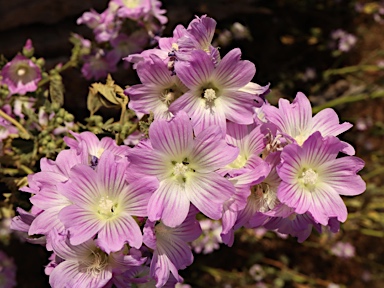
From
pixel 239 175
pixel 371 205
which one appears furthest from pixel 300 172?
pixel 371 205

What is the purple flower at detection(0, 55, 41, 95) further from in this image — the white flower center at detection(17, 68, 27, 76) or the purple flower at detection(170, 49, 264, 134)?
the purple flower at detection(170, 49, 264, 134)

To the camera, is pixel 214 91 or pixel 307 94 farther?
pixel 307 94

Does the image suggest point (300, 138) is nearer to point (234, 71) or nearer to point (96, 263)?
point (234, 71)

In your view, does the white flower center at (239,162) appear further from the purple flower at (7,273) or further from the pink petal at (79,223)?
the purple flower at (7,273)

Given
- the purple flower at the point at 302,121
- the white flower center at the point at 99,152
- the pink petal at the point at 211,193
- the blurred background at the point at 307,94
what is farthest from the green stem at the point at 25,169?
the blurred background at the point at 307,94

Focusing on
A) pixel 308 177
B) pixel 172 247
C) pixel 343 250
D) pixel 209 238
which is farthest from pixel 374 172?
pixel 172 247

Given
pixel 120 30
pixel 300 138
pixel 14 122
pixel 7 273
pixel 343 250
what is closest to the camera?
pixel 300 138

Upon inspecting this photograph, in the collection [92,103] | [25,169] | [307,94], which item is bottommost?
[307,94]

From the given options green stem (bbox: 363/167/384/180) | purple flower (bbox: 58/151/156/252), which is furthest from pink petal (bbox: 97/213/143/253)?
green stem (bbox: 363/167/384/180)
